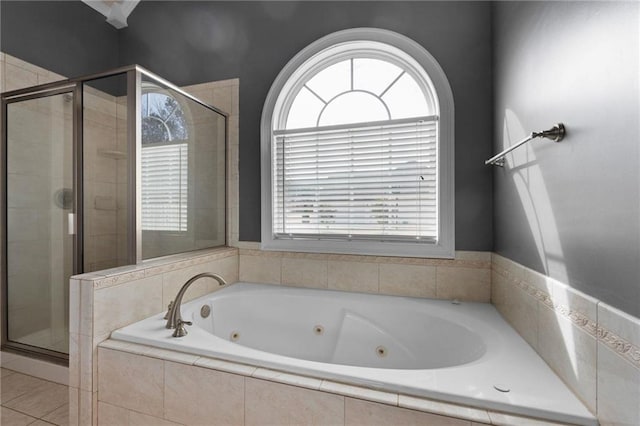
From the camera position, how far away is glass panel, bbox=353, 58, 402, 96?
227 centimetres

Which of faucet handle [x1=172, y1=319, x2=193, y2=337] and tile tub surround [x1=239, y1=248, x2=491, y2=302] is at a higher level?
tile tub surround [x1=239, y1=248, x2=491, y2=302]

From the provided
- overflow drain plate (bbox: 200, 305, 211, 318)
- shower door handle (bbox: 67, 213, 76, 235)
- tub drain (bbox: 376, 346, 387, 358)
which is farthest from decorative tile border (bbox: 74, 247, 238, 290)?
tub drain (bbox: 376, 346, 387, 358)

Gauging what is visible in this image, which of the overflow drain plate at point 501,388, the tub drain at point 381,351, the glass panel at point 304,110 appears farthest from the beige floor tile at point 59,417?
the glass panel at point 304,110

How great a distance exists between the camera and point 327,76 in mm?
2420

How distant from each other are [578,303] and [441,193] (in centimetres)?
115

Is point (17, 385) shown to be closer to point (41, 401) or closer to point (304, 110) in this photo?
point (41, 401)

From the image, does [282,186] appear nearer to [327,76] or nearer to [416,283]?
[327,76]

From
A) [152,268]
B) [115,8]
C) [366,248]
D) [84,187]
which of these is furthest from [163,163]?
[115,8]

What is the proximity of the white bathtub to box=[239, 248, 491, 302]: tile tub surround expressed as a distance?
0.29 ft

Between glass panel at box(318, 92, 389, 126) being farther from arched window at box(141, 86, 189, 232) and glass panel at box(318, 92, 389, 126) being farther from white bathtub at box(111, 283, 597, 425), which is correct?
white bathtub at box(111, 283, 597, 425)

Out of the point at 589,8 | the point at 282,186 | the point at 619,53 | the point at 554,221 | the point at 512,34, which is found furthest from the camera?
the point at 282,186

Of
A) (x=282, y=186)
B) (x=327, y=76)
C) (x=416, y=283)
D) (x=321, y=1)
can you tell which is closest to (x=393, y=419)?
(x=416, y=283)

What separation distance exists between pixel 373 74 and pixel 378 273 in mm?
1429

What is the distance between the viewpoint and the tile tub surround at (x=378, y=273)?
1998mm
